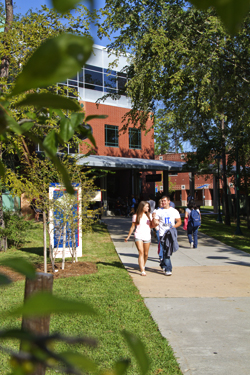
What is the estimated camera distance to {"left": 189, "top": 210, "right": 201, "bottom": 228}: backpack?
40.1 feet

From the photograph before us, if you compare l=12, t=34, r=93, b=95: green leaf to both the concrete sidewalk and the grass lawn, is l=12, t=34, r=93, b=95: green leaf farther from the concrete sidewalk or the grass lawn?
the concrete sidewalk

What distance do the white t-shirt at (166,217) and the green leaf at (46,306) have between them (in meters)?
8.22

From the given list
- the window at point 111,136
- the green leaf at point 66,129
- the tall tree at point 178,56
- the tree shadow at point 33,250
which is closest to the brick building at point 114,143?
the window at point 111,136

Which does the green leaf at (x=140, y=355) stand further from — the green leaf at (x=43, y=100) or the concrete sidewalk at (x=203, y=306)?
the concrete sidewalk at (x=203, y=306)

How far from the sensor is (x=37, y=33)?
10.5 metres

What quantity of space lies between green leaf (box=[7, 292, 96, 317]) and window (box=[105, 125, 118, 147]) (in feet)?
86.3

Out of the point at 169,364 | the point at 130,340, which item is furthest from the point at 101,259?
the point at 130,340

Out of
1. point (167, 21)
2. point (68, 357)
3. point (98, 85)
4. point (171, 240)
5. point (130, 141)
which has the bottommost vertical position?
point (171, 240)

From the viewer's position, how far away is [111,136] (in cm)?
2662

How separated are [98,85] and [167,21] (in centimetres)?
1346

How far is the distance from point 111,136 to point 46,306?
2661cm

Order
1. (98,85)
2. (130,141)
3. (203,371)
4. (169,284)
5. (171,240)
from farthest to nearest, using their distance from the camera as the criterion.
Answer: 1. (130,141)
2. (98,85)
3. (171,240)
4. (169,284)
5. (203,371)

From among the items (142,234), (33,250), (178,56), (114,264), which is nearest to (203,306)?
(142,234)

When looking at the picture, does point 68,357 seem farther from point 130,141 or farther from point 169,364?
point 130,141
